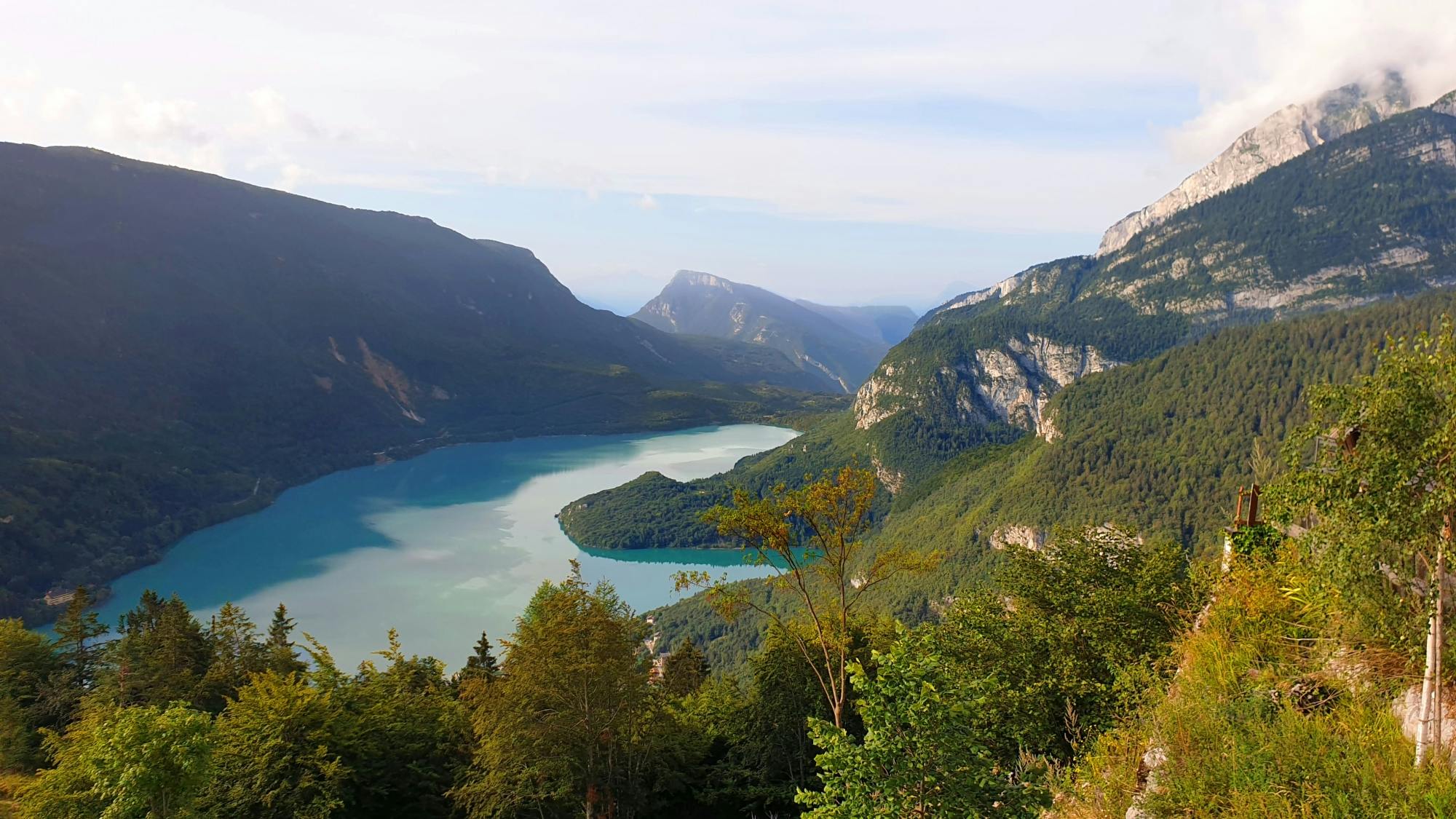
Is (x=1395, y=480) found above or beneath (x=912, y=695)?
above

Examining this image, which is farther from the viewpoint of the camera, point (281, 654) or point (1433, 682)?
point (281, 654)

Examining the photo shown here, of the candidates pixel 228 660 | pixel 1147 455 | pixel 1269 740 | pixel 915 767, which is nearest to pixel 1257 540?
pixel 1269 740

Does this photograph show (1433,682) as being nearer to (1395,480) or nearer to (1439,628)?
(1439,628)

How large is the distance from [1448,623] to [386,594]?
378 ft

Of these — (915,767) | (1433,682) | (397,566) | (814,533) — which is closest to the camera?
(1433,682)

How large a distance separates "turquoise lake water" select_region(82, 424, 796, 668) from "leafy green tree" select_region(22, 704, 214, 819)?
6718 centimetres

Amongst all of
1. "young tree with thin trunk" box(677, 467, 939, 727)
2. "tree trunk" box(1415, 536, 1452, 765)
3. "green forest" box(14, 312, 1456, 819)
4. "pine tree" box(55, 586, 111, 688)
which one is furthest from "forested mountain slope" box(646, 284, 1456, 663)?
"tree trunk" box(1415, 536, 1452, 765)

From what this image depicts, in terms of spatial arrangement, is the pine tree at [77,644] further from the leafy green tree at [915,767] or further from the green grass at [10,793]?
the leafy green tree at [915,767]

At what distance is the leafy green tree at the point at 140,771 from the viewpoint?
1672 cm

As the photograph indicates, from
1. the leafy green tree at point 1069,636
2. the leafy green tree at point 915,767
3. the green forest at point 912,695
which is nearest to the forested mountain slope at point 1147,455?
the green forest at point 912,695

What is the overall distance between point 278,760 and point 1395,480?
25696 mm

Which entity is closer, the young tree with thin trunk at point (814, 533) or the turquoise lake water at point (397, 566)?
the young tree with thin trunk at point (814, 533)

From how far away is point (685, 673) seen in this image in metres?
39.2

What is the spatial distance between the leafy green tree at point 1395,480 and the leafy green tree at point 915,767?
4.61 metres
